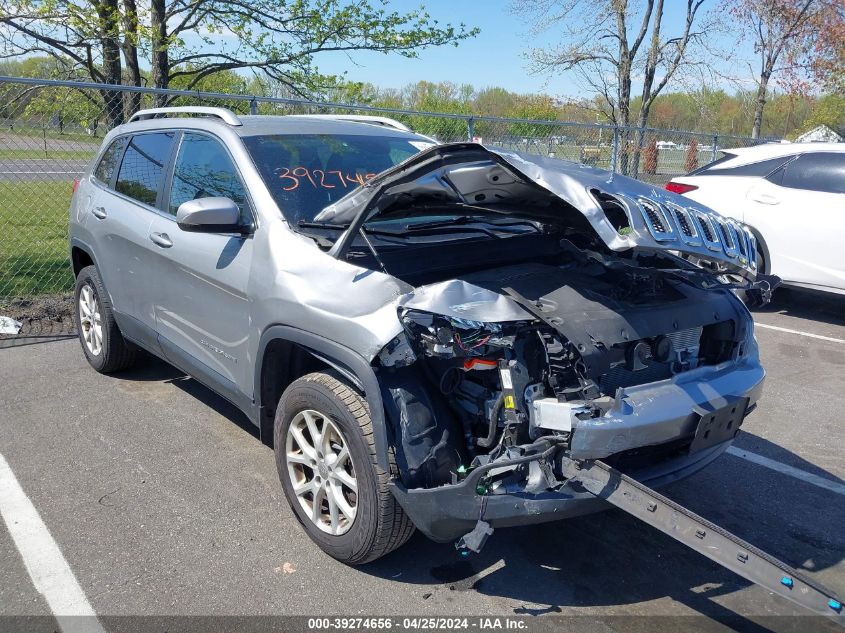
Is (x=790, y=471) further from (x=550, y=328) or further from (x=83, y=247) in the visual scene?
(x=83, y=247)

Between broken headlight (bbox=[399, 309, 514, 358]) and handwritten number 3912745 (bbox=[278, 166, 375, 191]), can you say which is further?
handwritten number 3912745 (bbox=[278, 166, 375, 191])

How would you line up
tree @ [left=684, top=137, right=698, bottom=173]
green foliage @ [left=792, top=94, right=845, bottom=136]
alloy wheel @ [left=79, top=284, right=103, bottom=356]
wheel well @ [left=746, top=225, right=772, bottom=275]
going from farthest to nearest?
green foliage @ [left=792, top=94, right=845, bottom=136]
tree @ [left=684, top=137, right=698, bottom=173]
wheel well @ [left=746, top=225, right=772, bottom=275]
alloy wheel @ [left=79, top=284, right=103, bottom=356]

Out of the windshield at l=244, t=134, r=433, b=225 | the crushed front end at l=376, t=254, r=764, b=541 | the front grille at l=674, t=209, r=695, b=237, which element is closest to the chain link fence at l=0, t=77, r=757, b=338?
the windshield at l=244, t=134, r=433, b=225

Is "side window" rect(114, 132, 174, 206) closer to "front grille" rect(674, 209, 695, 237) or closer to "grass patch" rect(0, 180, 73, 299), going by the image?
"front grille" rect(674, 209, 695, 237)

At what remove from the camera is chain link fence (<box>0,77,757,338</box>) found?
7.33 meters

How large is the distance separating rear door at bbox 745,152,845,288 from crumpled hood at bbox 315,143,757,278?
16.5ft

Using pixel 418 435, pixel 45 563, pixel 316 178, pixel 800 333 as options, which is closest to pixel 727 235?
pixel 418 435

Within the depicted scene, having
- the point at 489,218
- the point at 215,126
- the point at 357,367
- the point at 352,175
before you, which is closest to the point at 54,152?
the point at 215,126

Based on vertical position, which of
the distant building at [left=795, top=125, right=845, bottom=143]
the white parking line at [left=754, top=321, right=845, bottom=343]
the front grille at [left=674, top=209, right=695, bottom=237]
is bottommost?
the white parking line at [left=754, top=321, right=845, bottom=343]

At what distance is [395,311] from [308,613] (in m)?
Answer: 1.27

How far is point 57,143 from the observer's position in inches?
301

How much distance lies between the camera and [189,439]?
455 cm

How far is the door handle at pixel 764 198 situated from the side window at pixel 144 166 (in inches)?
251

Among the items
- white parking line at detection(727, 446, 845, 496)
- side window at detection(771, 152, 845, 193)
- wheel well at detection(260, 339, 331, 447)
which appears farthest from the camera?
side window at detection(771, 152, 845, 193)
